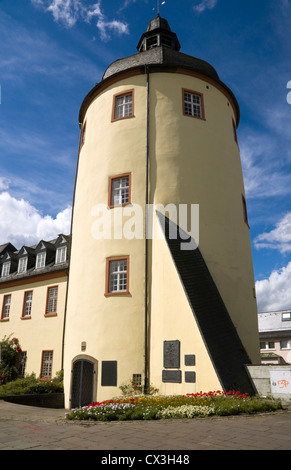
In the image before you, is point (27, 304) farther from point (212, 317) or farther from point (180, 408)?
point (180, 408)

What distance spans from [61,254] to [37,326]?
4.74m

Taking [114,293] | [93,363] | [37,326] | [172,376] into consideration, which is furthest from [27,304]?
[172,376]

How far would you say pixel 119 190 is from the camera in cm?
1767

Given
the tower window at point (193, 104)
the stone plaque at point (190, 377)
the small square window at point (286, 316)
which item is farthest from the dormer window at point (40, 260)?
the small square window at point (286, 316)

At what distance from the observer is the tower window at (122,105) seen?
1916 cm

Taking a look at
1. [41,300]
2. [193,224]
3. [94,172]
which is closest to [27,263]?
[41,300]

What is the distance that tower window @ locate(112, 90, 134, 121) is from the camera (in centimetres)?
1916

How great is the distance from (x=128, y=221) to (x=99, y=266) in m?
2.32

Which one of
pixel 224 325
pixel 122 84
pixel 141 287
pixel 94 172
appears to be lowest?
pixel 224 325

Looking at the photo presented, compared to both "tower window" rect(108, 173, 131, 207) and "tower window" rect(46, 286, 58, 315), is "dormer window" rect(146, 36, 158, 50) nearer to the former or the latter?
"tower window" rect(108, 173, 131, 207)

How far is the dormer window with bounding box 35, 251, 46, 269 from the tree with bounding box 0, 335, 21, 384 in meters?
5.13
